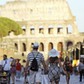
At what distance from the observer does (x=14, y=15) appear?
8438 centimetres

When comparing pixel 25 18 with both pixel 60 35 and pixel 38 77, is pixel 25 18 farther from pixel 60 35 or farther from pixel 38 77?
pixel 38 77

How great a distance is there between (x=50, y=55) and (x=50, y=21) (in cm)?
6947

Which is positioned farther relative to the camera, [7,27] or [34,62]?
[7,27]

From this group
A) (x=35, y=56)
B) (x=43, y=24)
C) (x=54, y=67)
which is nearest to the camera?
(x=35, y=56)

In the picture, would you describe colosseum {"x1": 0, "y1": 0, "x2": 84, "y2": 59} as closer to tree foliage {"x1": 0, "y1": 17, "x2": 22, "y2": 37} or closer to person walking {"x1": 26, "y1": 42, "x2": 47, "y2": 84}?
tree foliage {"x1": 0, "y1": 17, "x2": 22, "y2": 37}

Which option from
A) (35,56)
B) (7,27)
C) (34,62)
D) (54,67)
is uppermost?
(7,27)

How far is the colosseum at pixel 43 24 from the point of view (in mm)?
78625

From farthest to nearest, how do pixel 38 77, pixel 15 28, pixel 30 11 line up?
pixel 30 11, pixel 15 28, pixel 38 77

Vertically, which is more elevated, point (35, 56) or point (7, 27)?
point (7, 27)

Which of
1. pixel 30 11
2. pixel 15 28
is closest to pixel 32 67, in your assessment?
pixel 15 28

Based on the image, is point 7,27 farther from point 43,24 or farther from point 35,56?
point 35,56

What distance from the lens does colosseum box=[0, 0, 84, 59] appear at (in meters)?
78.6

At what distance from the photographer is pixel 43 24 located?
81188mm

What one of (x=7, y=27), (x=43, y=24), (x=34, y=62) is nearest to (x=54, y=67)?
(x=34, y=62)
